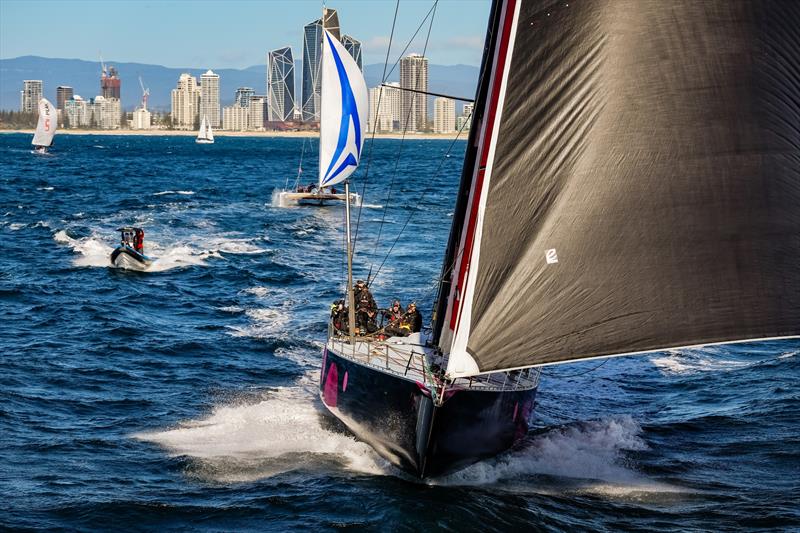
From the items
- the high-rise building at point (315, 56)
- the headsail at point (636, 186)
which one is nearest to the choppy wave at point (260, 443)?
the headsail at point (636, 186)

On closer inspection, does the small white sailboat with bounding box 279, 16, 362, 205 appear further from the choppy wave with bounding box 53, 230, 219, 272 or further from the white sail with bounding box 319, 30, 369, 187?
the choppy wave with bounding box 53, 230, 219, 272

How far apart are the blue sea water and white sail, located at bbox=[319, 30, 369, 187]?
530 centimetres

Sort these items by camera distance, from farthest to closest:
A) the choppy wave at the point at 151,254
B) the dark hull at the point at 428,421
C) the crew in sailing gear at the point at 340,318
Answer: the choppy wave at the point at 151,254
the crew in sailing gear at the point at 340,318
the dark hull at the point at 428,421

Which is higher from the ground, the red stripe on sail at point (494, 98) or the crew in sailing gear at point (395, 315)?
the red stripe on sail at point (494, 98)

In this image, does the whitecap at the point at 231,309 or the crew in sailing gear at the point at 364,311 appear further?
the whitecap at the point at 231,309

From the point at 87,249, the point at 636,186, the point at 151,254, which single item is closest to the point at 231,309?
the point at 151,254

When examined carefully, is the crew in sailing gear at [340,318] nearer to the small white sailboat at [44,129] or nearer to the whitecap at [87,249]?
the whitecap at [87,249]

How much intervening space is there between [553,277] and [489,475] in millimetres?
5405

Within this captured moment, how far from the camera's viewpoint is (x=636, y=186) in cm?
1549

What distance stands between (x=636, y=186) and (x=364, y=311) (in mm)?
9051

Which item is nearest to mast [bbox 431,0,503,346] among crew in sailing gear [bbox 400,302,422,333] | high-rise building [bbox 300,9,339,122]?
crew in sailing gear [bbox 400,302,422,333]

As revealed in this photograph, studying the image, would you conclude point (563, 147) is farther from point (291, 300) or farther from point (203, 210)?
point (203, 210)

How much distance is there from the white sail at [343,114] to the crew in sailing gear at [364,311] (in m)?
2.92

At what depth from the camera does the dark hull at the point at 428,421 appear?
18016mm
